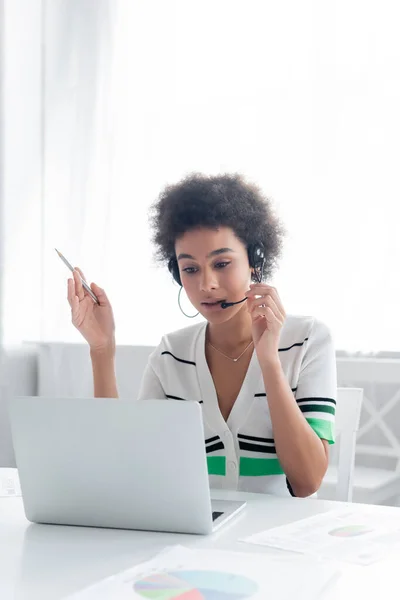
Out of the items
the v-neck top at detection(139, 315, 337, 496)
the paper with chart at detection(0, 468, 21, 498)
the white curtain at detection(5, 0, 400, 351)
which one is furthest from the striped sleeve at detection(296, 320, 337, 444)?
the white curtain at detection(5, 0, 400, 351)

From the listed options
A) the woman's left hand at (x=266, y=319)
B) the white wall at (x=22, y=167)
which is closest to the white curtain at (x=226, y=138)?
the white wall at (x=22, y=167)

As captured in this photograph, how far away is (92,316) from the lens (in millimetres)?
1459

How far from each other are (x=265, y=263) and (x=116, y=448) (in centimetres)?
72

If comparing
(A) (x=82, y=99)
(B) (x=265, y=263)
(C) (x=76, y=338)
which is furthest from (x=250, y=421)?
(A) (x=82, y=99)

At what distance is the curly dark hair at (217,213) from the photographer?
4.67 ft

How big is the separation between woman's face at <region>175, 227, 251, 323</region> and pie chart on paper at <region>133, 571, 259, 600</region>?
2.27 ft

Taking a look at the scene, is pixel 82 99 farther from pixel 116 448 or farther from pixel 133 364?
pixel 116 448

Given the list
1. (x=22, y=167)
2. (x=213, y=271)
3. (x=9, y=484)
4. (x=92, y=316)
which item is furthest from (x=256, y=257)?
(x=22, y=167)

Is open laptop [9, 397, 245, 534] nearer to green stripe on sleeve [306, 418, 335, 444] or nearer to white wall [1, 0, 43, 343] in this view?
green stripe on sleeve [306, 418, 335, 444]

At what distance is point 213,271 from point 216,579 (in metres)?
0.74

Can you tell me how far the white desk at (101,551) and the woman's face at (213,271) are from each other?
1.35 feet

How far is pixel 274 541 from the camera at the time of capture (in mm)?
872

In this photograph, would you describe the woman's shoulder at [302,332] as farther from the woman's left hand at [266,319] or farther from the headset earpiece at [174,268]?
the headset earpiece at [174,268]

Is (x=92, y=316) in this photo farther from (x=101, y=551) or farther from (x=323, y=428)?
(x=101, y=551)
